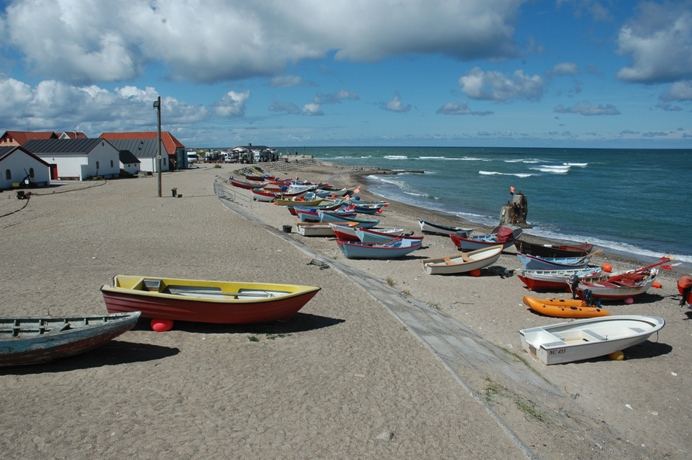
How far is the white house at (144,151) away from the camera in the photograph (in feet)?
204

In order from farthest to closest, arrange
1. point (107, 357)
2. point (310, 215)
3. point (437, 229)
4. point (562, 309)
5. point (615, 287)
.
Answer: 1. point (310, 215)
2. point (437, 229)
3. point (615, 287)
4. point (562, 309)
5. point (107, 357)

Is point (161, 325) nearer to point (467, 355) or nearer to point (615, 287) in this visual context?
point (467, 355)

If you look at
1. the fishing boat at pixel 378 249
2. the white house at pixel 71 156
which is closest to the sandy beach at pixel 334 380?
the fishing boat at pixel 378 249

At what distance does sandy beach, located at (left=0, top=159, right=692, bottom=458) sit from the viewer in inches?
289

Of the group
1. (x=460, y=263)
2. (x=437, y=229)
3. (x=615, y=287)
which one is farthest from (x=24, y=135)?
(x=615, y=287)

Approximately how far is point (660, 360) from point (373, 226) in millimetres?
16311

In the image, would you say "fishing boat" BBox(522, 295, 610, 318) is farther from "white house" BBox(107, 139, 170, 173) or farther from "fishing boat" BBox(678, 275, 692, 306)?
"white house" BBox(107, 139, 170, 173)

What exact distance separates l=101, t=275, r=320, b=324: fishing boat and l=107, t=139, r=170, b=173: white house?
53.8 meters

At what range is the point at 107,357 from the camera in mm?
9484

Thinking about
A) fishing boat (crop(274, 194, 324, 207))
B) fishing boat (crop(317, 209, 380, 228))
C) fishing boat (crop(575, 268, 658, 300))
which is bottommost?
fishing boat (crop(575, 268, 658, 300))

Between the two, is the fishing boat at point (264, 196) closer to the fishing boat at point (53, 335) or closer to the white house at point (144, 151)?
the white house at point (144, 151)

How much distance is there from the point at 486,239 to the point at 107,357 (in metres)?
18.8

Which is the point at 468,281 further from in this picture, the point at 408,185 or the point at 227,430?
the point at 408,185

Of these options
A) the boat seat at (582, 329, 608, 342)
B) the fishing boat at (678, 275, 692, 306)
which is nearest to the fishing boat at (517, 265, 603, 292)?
the fishing boat at (678, 275, 692, 306)
